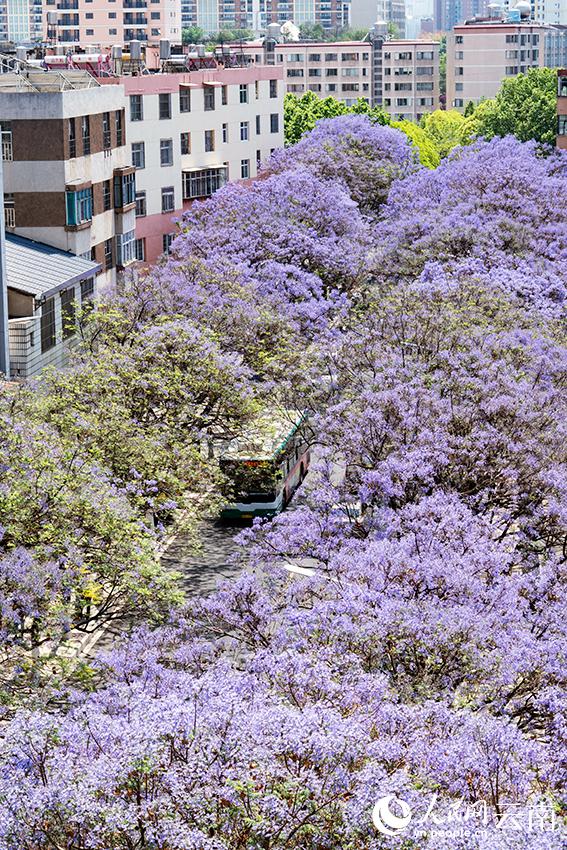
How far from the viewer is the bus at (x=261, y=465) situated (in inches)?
1607

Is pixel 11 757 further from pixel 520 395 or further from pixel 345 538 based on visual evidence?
pixel 520 395

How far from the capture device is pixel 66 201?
54.6 meters

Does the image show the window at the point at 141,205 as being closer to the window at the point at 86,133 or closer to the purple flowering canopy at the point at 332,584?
→ the window at the point at 86,133

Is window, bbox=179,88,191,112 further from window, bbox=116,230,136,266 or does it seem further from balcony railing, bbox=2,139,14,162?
balcony railing, bbox=2,139,14,162

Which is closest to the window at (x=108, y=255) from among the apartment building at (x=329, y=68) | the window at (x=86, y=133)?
the window at (x=86, y=133)

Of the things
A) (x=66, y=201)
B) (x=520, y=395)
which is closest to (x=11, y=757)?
(x=520, y=395)

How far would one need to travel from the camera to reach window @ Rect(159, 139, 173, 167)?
2992 inches

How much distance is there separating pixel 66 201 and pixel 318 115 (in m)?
64.4

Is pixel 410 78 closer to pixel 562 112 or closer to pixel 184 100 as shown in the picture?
pixel 562 112

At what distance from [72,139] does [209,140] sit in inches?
1127

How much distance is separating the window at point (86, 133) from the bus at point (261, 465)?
1792cm

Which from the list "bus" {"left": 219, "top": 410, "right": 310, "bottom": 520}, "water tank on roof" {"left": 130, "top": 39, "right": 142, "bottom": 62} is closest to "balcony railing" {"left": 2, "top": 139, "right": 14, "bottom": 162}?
"bus" {"left": 219, "top": 410, "right": 310, "bottom": 520}

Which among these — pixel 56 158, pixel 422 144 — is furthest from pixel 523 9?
pixel 56 158

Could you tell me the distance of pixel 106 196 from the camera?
60.2m
